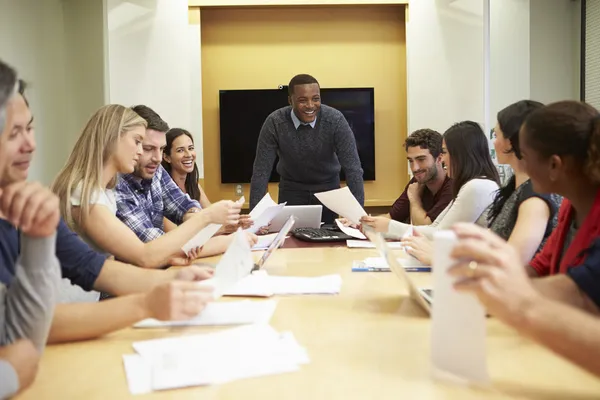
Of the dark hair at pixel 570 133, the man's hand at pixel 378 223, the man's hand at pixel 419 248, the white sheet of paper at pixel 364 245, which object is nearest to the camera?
the dark hair at pixel 570 133

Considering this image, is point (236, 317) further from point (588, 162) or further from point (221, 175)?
point (221, 175)

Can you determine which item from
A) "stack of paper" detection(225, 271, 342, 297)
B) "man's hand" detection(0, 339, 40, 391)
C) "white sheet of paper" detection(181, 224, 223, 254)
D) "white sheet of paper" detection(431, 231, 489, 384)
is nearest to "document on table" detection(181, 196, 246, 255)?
"white sheet of paper" detection(181, 224, 223, 254)

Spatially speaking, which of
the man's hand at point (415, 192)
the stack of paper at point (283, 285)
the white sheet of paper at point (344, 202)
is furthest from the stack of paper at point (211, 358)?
the man's hand at point (415, 192)

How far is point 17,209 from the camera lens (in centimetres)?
97

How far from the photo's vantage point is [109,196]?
2191 mm

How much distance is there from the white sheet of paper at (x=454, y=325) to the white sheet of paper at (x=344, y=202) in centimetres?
153

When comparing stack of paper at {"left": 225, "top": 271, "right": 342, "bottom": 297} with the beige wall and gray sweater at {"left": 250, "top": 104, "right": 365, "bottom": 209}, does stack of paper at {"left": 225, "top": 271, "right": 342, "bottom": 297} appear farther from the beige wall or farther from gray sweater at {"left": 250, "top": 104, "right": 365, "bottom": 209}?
the beige wall

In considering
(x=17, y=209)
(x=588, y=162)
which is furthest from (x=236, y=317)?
(x=588, y=162)

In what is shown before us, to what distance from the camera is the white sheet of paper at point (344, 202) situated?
2.49 metres

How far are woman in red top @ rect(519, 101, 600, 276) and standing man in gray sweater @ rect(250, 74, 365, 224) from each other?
2.24 meters

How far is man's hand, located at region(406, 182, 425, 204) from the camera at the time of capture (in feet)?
11.9

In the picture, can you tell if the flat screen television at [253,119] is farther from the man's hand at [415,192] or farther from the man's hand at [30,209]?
the man's hand at [30,209]

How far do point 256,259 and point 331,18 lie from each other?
370 cm

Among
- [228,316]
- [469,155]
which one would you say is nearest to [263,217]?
[469,155]
